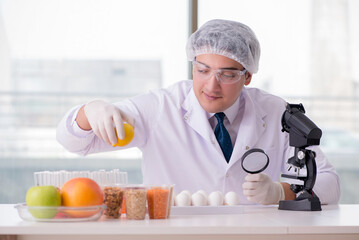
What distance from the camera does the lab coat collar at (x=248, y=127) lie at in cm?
227

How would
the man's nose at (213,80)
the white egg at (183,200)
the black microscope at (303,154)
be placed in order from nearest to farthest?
the white egg at (183,200) < the black microscope at (303,154) < the man's nose at (213,80)

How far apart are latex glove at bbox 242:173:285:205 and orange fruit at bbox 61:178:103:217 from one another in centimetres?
61

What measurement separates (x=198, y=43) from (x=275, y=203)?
717 millimetres

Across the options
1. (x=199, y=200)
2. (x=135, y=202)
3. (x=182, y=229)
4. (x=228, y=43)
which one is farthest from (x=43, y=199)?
(x=228, y=43)

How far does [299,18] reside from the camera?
547 centimetres

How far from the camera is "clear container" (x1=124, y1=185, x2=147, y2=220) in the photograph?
149cm

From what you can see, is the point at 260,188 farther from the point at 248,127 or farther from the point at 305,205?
the point at 248,127

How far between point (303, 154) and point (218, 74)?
1.72ft

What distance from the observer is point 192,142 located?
7.84ft

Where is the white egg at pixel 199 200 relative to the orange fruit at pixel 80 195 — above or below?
below

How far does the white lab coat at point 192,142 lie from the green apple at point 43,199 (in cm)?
81

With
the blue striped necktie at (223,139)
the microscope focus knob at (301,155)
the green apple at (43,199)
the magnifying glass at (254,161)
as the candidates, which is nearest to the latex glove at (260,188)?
the magnifying glass at (254,161)

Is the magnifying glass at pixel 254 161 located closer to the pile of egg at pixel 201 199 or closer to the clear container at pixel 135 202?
the pile of egg at pixel 201 199

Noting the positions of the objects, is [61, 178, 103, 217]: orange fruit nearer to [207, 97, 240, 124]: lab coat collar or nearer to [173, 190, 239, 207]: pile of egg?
[173, 190, 239, 207]: pile of egg
